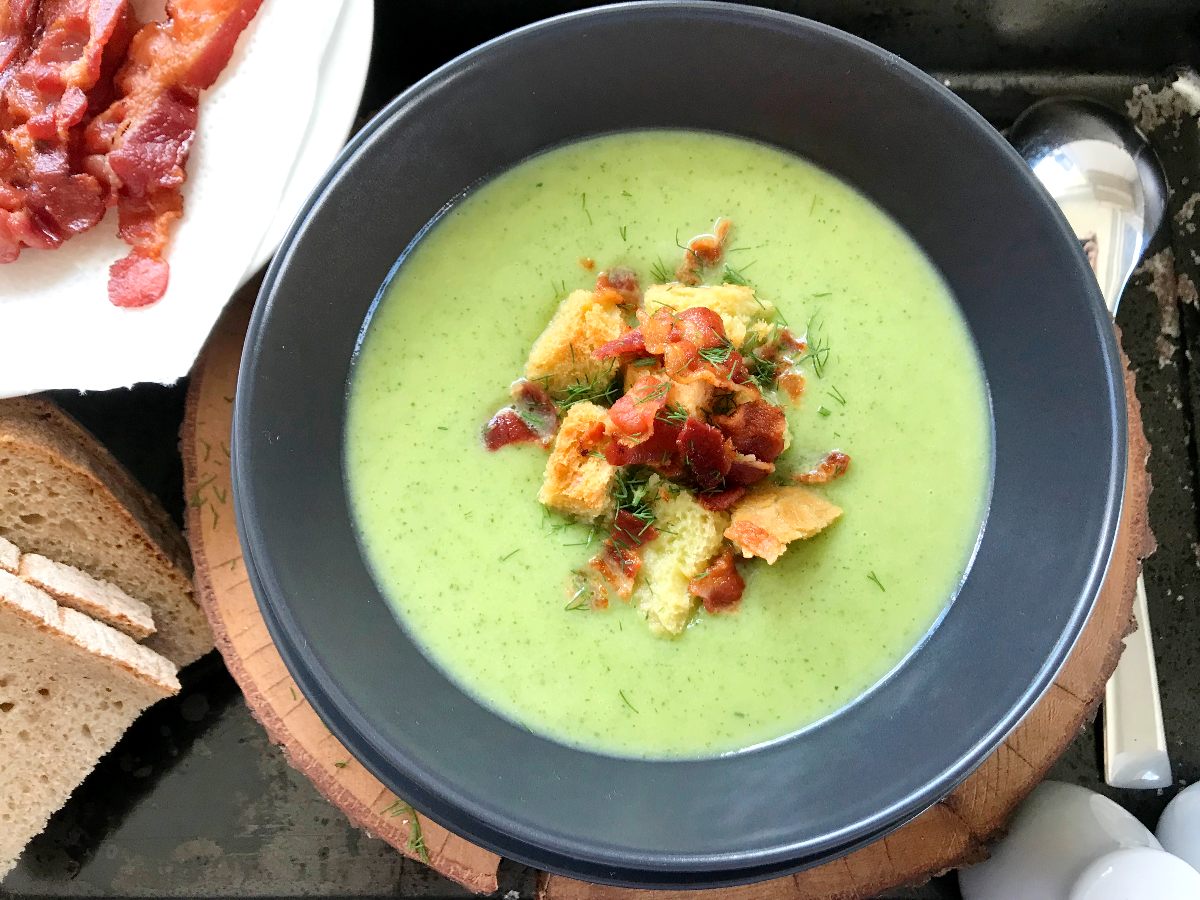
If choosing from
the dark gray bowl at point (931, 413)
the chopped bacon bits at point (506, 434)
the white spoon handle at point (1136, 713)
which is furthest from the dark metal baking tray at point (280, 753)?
the chopped bacon bits at point (506, 434)

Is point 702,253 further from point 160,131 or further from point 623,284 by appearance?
point 160,131

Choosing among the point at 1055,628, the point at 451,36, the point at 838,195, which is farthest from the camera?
the point at 451,36

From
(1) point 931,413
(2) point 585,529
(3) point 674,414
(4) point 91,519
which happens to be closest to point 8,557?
(4) point 91,519

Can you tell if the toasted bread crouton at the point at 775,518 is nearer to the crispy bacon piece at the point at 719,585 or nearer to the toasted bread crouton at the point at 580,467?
the crispy bacon piece at the point at 719,585

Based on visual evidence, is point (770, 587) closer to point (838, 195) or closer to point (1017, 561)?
point (1017, 561)

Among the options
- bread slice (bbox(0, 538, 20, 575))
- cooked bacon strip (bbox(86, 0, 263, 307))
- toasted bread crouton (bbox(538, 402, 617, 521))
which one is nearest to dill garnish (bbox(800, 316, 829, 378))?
toasted bread crouton (bbox(538, 402, 617, 521))

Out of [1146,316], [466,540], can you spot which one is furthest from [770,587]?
[1146,316]
